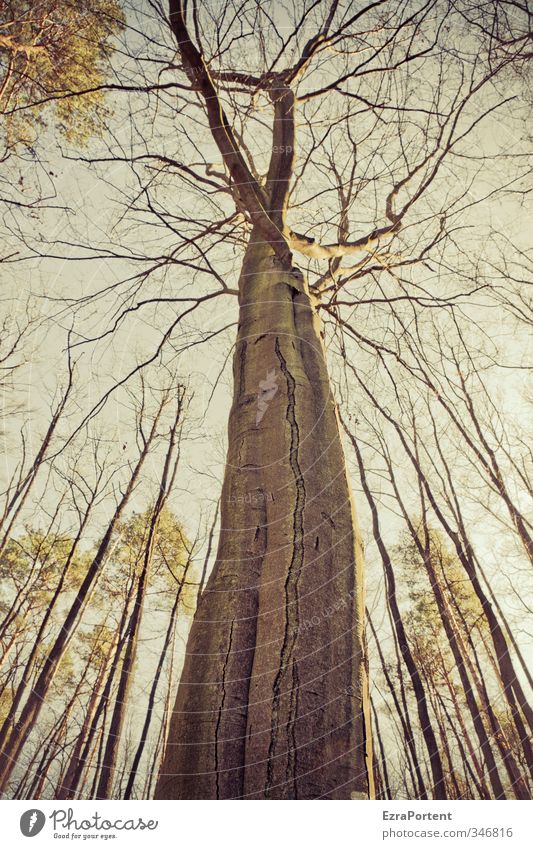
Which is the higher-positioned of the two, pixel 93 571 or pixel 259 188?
pixel 93 571

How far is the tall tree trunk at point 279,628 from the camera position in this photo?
1.01 metres

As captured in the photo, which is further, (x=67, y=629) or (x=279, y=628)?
(x=67, y=629)

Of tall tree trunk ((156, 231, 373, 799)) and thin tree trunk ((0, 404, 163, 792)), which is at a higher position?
thin tree trunk ((0, 404, 163, 792))

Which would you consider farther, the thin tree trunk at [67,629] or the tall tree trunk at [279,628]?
the thin tree trunk at [67,629]

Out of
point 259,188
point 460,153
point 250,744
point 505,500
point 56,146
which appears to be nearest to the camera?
point 250,744

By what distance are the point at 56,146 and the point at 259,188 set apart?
4.84 feet

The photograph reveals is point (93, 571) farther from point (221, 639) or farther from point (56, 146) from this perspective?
point (221, 639)

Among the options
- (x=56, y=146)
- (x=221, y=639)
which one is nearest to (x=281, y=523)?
(x=221, y=639)

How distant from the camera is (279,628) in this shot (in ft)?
3.88

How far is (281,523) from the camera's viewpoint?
139 centimetres

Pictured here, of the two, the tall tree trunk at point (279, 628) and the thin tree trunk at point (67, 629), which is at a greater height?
the thin tree trunk at point (67, 629)

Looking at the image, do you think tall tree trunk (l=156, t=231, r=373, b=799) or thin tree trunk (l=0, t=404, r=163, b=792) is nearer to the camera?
tall tree trunk (l=156, t=231, r=373, b=799)

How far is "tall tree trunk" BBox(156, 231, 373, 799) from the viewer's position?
1011 millimetres
